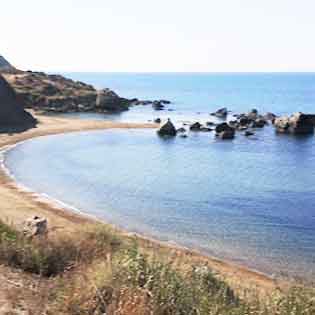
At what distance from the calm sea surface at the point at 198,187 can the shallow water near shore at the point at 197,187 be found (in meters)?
0.05

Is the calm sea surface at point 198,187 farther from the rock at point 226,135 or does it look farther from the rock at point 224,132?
the rock at point 224,132

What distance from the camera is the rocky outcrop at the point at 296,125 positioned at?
67.4 metres

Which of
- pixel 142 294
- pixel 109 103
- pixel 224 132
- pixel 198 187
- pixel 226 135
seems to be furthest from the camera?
pixel 109 103

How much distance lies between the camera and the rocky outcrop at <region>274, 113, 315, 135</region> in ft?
221

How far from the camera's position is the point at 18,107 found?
2586 inches

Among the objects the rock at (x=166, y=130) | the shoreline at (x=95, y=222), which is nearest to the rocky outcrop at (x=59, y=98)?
the rock at (x=166, y=130)

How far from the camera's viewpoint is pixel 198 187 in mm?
34812

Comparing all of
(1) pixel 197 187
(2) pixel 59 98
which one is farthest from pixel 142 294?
(2) pixel 59 98

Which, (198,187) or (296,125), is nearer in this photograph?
(198,187)

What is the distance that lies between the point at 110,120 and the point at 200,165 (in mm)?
34201

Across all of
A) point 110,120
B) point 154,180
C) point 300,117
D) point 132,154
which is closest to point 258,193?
point 154,180

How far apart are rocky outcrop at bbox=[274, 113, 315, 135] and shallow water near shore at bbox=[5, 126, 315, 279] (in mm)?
6835

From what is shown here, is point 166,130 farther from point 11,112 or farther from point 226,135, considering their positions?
point 11,112

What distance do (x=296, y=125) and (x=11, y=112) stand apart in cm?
3599
